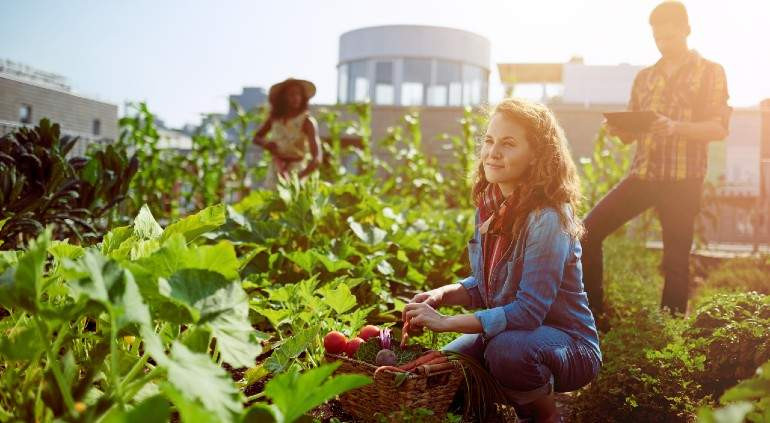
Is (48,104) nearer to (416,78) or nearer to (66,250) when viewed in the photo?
(416,78)

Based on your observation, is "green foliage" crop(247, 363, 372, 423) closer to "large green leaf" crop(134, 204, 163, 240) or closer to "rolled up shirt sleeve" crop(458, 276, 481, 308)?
"large green leaf" crop(134, 204, 163, 240)

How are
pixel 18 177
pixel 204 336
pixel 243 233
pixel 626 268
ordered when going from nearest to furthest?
pixel 204 336, pixel 18 177, pixel 243 233, pixel 626 268

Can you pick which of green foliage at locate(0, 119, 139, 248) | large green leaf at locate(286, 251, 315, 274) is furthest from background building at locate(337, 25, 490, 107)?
large green leaf at locate(286, 251, 315, 274)

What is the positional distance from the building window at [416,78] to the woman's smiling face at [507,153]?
21.6m

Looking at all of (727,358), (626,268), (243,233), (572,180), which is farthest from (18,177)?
(626,268)

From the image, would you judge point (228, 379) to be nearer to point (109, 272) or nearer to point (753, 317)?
point (109, 272)

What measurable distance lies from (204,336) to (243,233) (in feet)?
7.98

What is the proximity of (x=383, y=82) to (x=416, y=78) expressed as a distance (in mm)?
1100

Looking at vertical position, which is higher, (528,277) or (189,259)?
(189,259)

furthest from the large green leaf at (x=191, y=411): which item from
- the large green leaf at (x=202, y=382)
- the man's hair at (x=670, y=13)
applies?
the man's hair at (x=670, y=13)

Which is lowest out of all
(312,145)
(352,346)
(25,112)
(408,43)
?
(352,346)

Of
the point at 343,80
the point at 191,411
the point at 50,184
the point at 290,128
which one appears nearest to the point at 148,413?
the point at 191,411

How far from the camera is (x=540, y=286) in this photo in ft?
6.61

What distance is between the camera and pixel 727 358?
253 cm
